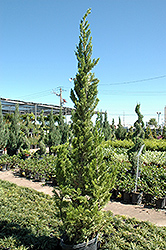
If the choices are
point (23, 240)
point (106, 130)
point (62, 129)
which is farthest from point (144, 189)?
point (106, 130)

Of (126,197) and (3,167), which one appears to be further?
(3,167)

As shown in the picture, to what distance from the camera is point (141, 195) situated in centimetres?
502

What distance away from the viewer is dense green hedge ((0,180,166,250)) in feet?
9.05

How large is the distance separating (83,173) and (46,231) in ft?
4.12

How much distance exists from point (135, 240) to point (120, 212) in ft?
5.01

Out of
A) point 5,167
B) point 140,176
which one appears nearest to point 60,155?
point 140,176

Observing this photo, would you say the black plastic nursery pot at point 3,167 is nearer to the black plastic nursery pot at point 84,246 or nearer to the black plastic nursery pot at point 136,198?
the black plastic nursery pot at point 136,198

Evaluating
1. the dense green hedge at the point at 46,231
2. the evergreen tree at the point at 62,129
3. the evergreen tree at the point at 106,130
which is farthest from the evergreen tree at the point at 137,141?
the evergreen tree at the point at 106,130

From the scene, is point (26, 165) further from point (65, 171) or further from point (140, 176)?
point (65, 171)

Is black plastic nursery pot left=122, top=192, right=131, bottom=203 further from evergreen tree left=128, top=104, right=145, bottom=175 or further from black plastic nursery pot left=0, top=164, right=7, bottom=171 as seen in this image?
black plastic nursery pot left=0, top=164, right=7, bottom=171

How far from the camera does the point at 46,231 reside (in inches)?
122

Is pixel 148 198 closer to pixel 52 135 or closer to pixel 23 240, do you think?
pixel 23 240

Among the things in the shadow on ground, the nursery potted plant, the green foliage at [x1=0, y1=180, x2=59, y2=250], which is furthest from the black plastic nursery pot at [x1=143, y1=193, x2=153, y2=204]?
the shadow on ground

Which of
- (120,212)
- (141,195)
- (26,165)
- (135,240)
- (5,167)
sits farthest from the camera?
(5,167)
